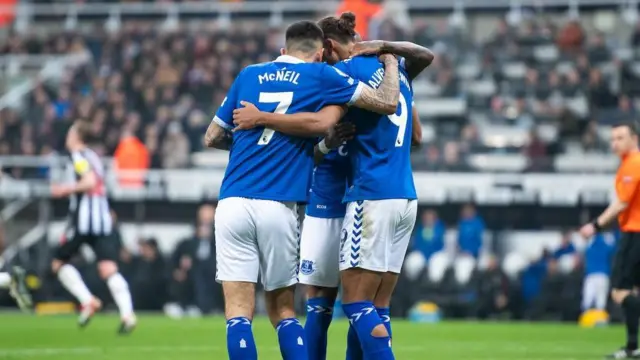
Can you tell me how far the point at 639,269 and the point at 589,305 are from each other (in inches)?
345

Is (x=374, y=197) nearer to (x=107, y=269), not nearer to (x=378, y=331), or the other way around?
(x=378, y=331)

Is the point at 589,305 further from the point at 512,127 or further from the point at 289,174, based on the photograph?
the point at 289,174

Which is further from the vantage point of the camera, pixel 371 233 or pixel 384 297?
pixel 384 297

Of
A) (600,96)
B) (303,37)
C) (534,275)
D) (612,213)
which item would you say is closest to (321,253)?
(303,37)

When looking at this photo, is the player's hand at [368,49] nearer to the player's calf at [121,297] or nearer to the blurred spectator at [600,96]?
the player's calf at [121,297]

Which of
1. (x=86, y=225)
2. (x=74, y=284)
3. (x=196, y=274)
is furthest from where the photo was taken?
(x=196, y=274)

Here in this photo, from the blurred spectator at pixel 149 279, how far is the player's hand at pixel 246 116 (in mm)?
15446

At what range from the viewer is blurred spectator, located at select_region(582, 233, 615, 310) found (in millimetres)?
20969

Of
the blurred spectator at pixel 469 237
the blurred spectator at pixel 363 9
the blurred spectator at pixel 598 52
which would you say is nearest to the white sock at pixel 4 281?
the blurred spectator at pixel 469 237

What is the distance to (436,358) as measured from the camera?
1255 centimetres

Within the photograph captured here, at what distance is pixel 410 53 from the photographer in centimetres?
906

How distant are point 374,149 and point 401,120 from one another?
315 mm

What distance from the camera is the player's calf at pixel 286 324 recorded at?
8.22 meters

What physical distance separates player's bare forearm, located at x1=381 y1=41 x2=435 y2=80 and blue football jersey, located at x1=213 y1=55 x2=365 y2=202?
0.76m
